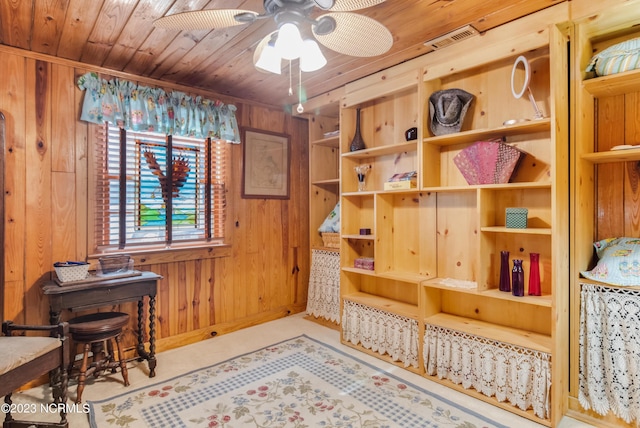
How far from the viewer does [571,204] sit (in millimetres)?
2086

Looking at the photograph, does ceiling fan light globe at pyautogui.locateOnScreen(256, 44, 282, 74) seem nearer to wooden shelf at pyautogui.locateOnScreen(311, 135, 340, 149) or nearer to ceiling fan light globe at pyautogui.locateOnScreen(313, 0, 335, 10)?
A: ceiling fan light globe at pyautogui.locateOnScreen(313, 0, 335, 10)

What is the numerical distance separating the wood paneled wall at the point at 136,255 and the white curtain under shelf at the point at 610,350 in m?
2.73

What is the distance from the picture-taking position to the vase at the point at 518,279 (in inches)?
84.5

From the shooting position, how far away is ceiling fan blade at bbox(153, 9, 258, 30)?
148 centimetres

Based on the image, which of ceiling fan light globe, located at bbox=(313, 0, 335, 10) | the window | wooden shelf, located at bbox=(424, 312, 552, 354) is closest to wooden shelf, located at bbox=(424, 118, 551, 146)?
wooden shelf, located at bbox=(424, 312, 552, 354)

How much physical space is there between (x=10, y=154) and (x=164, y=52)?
1.27 meters

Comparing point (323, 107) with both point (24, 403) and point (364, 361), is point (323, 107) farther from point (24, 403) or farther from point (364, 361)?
point (24, 403)

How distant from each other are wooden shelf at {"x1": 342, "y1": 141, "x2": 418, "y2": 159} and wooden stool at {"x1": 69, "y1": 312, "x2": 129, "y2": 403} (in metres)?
2.25

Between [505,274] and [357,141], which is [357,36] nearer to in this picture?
[357,141]

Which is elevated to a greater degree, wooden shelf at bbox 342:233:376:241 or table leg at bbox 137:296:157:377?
wooden shelf at bbox 342:233:376:241

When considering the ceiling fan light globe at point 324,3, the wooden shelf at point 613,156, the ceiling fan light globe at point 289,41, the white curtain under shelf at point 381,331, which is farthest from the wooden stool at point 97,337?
the wooden shelf at point 613,156

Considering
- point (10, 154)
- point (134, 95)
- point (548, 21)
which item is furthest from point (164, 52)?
point (548, 21)

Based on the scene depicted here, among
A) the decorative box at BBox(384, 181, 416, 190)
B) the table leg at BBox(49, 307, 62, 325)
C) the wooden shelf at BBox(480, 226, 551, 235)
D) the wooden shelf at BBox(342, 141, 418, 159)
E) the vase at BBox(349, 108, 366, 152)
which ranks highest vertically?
the vase at BBox(349, 108, 366, 152)

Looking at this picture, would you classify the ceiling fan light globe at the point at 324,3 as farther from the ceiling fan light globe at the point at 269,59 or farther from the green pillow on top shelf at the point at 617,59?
the green pillow on top shelf at the point at 617,59
